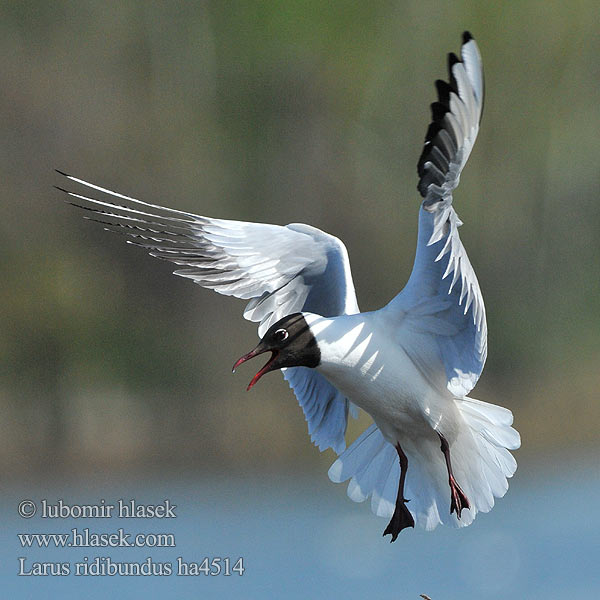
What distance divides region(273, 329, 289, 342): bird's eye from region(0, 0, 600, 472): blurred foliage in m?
4.12

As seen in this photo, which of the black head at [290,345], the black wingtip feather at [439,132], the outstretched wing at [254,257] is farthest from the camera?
the outstretched wing at [254,257]

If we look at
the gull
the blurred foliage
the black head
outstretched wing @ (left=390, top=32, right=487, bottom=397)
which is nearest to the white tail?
the gull

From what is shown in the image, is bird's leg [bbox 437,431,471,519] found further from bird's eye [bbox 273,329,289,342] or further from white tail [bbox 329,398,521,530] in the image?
bird's eye [bbox 273,329,289,342]

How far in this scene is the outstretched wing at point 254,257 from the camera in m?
2.83

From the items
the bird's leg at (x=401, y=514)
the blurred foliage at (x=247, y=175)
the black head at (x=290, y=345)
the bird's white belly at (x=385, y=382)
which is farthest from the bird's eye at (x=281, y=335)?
the blurred foliage at (x=247, y=175)

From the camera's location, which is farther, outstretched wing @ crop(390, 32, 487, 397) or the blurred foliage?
the blurred foliage

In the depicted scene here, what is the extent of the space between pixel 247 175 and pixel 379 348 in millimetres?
5329

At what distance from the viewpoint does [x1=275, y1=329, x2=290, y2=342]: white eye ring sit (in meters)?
2.62

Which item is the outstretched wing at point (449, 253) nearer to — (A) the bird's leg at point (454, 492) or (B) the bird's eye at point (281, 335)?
(A) the bird's leg at point (454, 492)

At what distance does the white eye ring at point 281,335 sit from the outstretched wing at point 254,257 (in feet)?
0.86

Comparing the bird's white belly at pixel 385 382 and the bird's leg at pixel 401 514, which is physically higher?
the bird's white belly at pixel 385 382

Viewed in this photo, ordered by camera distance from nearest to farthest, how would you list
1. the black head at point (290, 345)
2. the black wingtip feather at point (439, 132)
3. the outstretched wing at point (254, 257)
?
the black wingtip feather at point (439, 132) < the black head at point (290, 345) < the outstretched wing at point (254, 257)

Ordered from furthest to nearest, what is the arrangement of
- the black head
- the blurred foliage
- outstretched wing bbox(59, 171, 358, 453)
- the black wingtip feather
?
1. the blurred foliage
2. outstretched wing bbox(59, 171, 358, 453)
3. the black head
4. the black wingtip feather

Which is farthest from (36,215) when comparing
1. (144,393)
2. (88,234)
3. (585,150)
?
(585,150)
